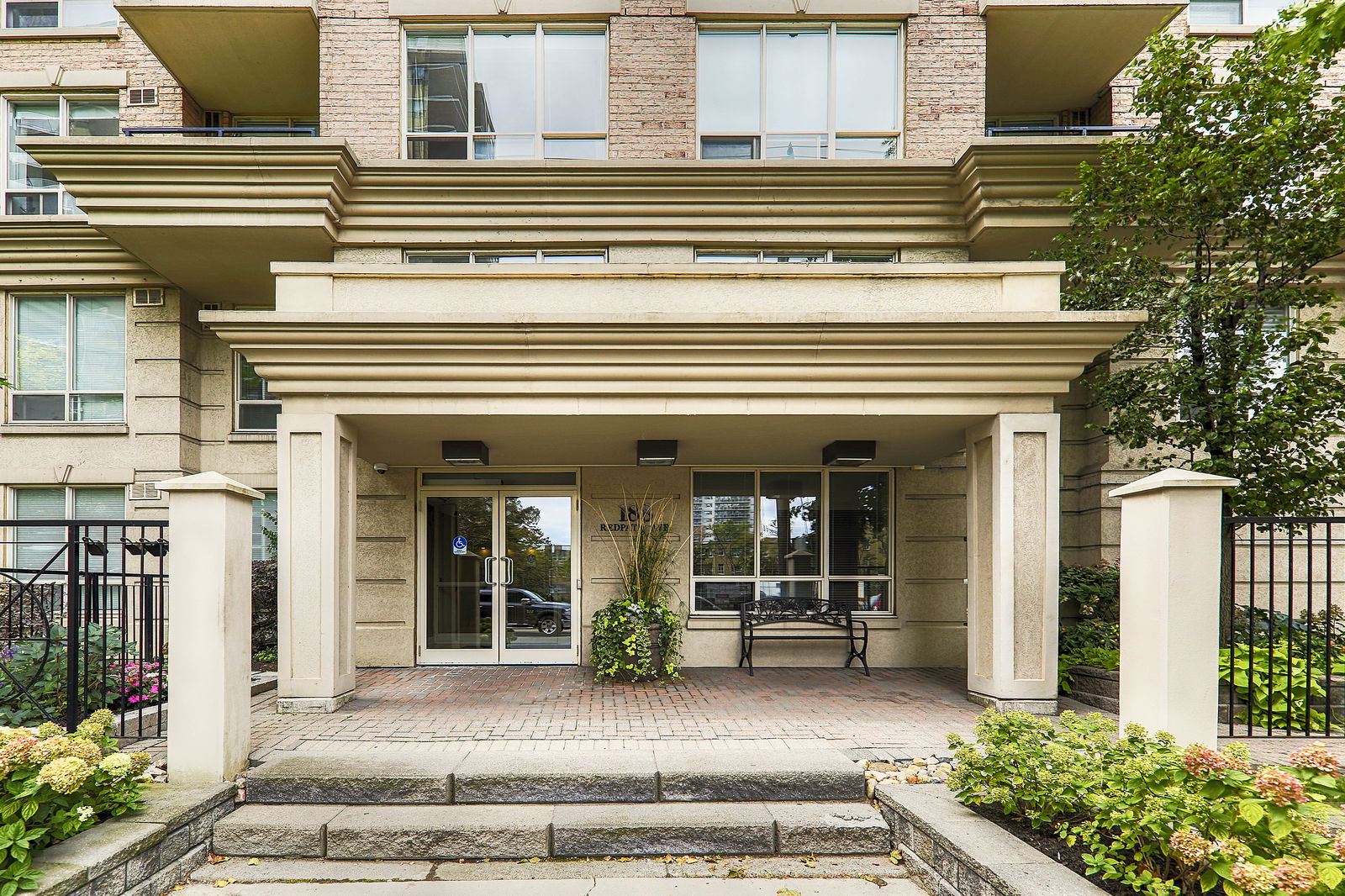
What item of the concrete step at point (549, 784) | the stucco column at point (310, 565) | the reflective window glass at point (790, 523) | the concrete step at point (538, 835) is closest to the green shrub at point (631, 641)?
the reflective window glass at point (790, 523)

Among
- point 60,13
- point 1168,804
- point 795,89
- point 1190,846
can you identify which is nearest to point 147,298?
point 60,13

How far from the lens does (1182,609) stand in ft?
15.7

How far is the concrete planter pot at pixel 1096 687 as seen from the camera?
7500 millimetres

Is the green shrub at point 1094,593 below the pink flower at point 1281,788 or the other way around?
below

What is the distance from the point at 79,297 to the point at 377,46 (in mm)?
5702

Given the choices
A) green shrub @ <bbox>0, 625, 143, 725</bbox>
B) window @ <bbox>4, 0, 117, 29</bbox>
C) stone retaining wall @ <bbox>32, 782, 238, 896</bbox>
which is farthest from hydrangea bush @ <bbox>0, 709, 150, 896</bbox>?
window @ <bbox>4, 0, 117, 29</bbox>

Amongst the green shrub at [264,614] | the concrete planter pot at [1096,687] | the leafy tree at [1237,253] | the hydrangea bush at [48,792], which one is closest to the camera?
the hydrangea bush at [48,792]

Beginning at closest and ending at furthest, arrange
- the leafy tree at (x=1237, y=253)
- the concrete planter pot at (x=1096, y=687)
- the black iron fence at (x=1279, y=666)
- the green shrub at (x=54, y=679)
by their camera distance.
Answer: the black iron fence at (x=1279, y=666), the green shrub at (x=54, y=679), the leafy tree at (x=1237, y=253), the concrete planter pot at (x=1096, y=687)

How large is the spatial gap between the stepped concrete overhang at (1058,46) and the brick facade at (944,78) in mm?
359

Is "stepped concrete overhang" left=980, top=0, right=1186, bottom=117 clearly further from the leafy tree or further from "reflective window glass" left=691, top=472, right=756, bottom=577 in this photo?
"reflective window glass" left=691, top=472, right=756, bottom=577

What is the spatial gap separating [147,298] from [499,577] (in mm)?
6399

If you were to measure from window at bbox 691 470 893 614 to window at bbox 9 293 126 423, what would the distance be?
334 inches

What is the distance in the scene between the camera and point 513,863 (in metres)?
4.82

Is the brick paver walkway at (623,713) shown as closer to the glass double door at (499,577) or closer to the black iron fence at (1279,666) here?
the glass double door at (499,577)
